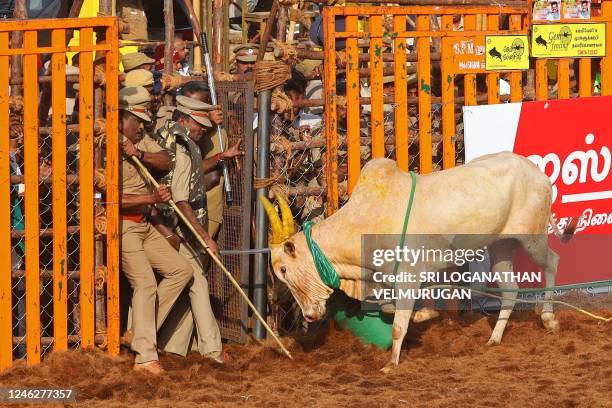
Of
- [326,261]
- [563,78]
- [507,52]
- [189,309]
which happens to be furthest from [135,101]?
[563,78]

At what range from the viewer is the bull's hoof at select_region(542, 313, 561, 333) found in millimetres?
8070

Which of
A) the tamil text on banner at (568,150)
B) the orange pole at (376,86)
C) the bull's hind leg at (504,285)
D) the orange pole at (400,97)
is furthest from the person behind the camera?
the tamil text on banner at (568,150)

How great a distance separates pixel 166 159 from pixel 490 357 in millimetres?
2380

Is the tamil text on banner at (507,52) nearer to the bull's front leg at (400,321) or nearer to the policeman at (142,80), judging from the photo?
the bull's front leg at (400,321)

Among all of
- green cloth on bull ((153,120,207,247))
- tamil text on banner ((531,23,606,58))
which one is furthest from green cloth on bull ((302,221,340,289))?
tamil text on banner ((531,23,606,58))

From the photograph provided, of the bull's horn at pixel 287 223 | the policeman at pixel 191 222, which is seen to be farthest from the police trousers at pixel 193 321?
the bull's horn at pixel 287 223

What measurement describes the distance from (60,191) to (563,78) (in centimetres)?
384

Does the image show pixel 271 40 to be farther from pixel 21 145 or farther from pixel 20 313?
pixel 20 313

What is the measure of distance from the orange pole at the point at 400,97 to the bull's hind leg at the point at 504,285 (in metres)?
0.90

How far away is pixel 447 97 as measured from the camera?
336 inches

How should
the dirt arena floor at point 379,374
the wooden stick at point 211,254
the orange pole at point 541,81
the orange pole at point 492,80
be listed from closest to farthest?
the dirt arena floor at point 379,374 < the wooden stick at point 211,254 < the orange pole at point 492,80 < the orange pole at point 541,81

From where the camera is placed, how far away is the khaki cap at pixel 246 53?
378 inches

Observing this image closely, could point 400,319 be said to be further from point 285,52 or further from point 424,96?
point 285,52

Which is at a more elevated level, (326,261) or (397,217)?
(397,217)
